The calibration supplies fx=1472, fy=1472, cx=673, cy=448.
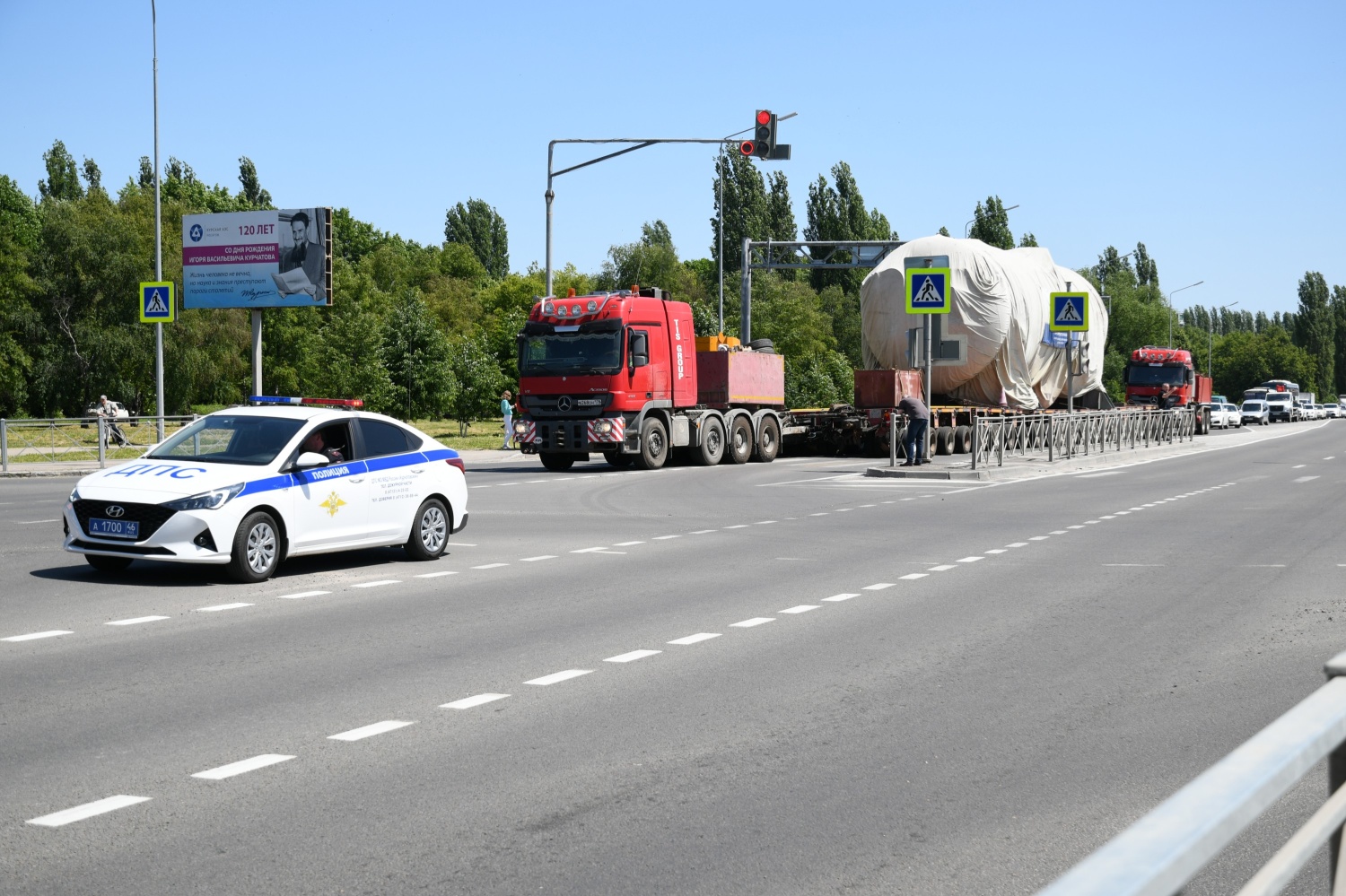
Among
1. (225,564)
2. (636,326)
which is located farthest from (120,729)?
(636,326)

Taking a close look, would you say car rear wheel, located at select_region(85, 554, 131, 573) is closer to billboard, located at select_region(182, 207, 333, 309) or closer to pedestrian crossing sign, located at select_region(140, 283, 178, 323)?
pedestrian crossing sign, located at select_region(140, 283, 178, 323)

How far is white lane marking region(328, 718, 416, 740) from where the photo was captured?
683 cm

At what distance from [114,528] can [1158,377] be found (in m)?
52.6

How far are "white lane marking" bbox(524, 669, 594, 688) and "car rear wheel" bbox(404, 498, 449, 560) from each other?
6.40 m

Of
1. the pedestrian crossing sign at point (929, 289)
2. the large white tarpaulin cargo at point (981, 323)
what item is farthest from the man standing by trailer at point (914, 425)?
the large white tarpaulin cargo at point (981, 323)

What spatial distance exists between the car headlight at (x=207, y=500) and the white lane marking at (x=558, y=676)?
203 inches

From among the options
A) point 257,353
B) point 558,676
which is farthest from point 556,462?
point 558,676

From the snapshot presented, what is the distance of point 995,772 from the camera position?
6145mm

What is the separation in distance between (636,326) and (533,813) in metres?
26.6

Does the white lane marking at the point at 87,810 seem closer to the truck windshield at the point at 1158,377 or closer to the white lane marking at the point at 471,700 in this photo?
→ the white lane marking at the point at 471,700

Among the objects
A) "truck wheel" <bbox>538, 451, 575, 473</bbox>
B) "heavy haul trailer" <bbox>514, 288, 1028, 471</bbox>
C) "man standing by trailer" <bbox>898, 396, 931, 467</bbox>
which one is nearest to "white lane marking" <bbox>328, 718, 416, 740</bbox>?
"heavy haul trailer" <bbox>514, 288, 1028, 471</bbox>

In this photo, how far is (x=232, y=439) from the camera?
1363 centimetres

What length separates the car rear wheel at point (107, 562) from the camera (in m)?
13.0

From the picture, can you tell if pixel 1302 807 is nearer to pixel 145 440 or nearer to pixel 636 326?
pixel 636 326
